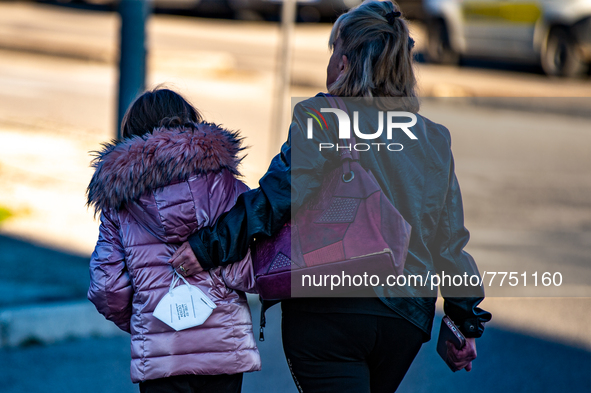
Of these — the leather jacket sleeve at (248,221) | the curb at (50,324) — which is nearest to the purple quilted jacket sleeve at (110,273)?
the leather jacket sleeve at (248,221)

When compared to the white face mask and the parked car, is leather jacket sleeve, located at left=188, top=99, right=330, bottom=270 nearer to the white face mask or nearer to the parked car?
the white face mask

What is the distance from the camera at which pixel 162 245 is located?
229cm

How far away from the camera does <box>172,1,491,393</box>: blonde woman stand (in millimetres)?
2107

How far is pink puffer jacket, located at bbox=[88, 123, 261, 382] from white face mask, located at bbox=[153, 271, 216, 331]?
28 millimetres

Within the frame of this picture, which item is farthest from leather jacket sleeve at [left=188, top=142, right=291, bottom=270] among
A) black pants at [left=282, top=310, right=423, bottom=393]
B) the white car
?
the white car

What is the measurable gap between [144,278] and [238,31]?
18048 mm

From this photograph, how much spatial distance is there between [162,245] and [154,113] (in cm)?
48

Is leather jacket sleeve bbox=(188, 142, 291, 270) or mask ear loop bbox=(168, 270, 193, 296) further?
mask ear loop bbox=(168, 270, 193, 296)

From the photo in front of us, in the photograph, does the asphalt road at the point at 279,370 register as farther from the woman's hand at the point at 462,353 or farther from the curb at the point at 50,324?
the woman's hand at the point at 462,353

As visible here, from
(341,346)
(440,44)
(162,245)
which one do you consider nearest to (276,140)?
(162,245)

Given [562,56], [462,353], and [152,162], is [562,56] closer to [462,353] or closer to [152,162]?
[462,353]

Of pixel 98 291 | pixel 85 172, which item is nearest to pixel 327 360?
pixel 98 291

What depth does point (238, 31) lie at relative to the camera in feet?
64.1

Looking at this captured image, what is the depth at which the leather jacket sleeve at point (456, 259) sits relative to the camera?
2316mm
